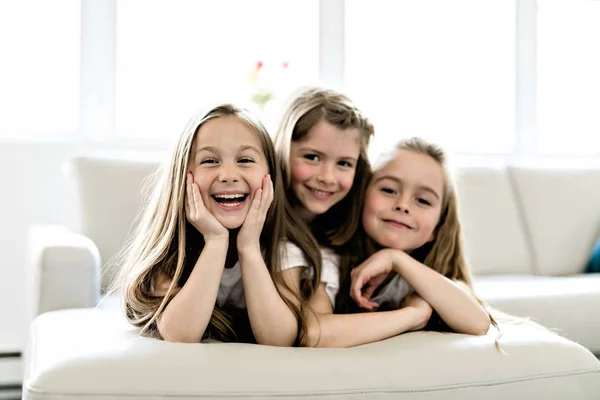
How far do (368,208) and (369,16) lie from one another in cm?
205

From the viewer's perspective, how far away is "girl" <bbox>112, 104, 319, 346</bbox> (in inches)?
56.2

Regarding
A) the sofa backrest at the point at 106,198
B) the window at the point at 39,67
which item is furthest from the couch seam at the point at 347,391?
the window at the point at 39,67

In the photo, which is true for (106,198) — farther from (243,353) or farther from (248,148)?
(243,353)

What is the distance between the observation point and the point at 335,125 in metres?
1.77

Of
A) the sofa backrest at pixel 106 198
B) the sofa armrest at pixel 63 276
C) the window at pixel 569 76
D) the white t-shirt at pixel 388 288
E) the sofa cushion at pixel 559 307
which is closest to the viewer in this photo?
the white t-shirt at pixel 388 288

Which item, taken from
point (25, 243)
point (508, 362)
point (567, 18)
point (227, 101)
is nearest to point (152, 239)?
point (227, 101)

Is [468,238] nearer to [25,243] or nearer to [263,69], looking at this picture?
[263,69]

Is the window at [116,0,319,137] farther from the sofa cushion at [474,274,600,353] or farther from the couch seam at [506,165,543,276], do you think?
the sofa cushion at [474,274,600,353]

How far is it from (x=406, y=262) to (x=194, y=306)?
510mm

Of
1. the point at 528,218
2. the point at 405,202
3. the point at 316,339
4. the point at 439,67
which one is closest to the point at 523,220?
the point at 528,218

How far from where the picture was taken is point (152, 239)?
5.14 feet

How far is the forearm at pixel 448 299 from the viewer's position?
1.60 meters

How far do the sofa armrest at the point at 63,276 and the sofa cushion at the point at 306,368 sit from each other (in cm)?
30

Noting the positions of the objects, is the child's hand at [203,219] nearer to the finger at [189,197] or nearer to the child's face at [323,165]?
the finger at [189,197]
